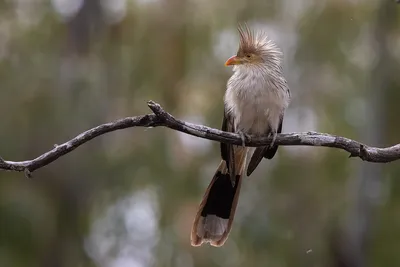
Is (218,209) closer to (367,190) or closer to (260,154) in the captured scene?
(260,154)

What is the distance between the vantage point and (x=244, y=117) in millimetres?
4578

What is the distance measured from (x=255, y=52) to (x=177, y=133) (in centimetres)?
410

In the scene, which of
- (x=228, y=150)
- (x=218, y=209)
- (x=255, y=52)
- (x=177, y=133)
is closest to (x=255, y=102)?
(x=228, y=150)

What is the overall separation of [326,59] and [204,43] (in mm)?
1633

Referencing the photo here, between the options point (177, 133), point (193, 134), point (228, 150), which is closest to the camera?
point (193, 134)

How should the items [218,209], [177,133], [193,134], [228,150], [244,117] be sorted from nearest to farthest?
1. [193,134]
2. [244,117]
3. [228,150]
4. [218,209]
5. [177,133]

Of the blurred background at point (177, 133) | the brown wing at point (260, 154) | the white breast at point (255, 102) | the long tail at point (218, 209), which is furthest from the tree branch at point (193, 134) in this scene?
the blurred background at point (177, 133)

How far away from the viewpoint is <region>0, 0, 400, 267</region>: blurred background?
8.24 meters

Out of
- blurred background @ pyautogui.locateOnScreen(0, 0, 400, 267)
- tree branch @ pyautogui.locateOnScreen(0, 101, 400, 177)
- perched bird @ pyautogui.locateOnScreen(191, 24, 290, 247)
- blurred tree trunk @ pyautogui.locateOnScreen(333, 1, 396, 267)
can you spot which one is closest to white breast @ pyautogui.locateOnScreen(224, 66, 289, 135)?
perched bird @ pyautogui.locateOnScreen(191, 24, 290, 247)

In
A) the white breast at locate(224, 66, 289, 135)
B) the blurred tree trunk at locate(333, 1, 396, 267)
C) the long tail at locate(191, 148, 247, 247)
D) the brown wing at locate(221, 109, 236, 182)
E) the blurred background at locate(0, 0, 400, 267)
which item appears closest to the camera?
the white breast at locate(224, 66, 289, 135)

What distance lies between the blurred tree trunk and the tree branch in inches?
193

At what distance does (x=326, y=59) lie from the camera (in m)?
9.66

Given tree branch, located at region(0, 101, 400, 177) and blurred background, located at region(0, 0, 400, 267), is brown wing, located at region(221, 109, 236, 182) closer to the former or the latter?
tree branch, located at region(0, 101, 400, 177)

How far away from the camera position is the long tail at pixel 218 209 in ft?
16.0
